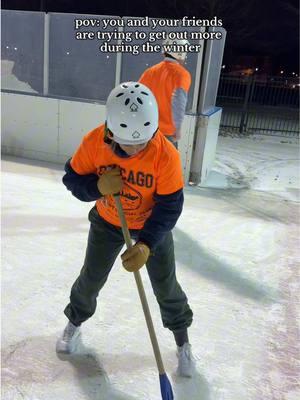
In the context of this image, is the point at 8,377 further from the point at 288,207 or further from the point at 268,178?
the point at 268,178

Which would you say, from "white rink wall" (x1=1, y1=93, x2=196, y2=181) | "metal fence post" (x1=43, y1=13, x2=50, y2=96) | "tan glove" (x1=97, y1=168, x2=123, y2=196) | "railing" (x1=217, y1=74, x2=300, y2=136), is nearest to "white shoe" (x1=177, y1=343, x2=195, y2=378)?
"tan glove" (x1=97, y1=168, x2=123, y2=196)

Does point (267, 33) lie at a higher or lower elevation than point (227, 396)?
higher

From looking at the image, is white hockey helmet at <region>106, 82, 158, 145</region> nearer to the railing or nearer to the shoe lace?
the shoe lace

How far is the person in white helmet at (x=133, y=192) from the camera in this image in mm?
1721

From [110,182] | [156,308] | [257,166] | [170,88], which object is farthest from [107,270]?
[257,166]

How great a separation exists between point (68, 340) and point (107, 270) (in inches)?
19.1

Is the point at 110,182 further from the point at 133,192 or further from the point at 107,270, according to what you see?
the point at 107,270

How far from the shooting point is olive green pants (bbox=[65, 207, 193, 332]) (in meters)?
2.02

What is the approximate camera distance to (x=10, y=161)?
5.79 m

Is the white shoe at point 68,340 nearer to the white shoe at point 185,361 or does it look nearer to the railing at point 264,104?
the white shoe at point 185,361

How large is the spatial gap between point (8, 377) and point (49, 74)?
15.0 feet

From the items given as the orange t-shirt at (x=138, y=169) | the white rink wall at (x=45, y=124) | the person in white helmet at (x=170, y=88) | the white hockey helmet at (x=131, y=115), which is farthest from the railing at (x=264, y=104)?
the white hockey helmet at (x=131, y=115)

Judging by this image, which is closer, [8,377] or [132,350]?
[8,377]

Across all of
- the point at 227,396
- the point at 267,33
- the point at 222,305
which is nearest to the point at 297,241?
the point at 222,305
